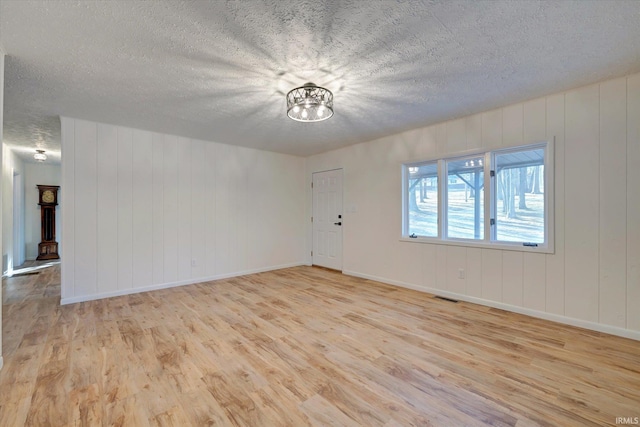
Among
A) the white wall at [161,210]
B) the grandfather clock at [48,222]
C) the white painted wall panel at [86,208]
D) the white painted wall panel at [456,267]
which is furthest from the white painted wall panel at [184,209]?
the grandfather clock at [48,222]

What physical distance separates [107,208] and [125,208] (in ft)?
0.68

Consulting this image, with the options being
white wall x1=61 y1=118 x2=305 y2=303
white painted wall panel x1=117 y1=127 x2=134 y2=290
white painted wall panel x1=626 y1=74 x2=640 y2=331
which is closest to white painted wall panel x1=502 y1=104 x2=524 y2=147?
white painted wall panel x1=626 y1=74 x2=640 y2=331

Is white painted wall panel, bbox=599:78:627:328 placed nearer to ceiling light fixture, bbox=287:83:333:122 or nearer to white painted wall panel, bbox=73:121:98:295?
ceiling light fixture, bbox=287:83:333:122

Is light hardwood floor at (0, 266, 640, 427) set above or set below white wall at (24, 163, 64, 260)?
below

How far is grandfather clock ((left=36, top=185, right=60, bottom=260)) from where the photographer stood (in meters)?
6.64

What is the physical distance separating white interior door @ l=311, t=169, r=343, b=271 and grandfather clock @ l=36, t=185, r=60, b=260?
6.42 m

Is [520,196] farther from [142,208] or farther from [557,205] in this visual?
[142,208]

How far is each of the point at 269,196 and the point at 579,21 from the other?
4709mm

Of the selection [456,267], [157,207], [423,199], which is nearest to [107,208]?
[157,207]

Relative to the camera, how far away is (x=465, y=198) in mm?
3670

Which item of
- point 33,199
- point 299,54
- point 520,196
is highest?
point 299,54

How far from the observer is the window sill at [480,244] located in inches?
118

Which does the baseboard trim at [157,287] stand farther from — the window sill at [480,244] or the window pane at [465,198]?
the window pane at [465,198]

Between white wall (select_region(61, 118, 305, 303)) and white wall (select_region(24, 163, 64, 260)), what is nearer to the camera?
white wall (select_region(61, 118, 305, 303))
